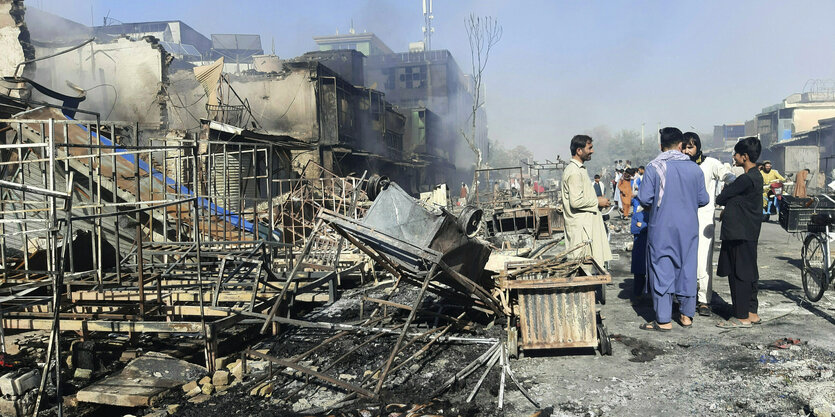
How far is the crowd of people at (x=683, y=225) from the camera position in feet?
18.3

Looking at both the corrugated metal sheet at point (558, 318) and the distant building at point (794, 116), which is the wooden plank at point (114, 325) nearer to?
the corrugated metal sheet at point (558, 318)

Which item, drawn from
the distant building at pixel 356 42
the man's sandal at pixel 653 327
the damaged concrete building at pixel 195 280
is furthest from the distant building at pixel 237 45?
the man's sandal at pixel 653 327

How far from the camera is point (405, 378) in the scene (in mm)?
4672

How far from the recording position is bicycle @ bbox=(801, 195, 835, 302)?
6.36 metres

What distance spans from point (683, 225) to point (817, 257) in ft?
9.39

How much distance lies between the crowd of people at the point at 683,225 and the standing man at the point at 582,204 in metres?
0.01

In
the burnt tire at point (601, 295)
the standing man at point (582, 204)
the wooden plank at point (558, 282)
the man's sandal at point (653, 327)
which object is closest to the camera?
the wooden plank at point (558, 282)

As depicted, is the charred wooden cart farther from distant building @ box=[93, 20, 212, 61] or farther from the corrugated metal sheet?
distant building @ box=[93, 20, 212, 61]

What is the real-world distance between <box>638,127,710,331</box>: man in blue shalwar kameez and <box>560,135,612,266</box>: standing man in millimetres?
601

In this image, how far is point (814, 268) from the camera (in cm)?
667

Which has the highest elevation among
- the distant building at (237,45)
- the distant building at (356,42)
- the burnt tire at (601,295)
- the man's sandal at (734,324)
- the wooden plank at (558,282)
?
the distant building at (356,42)

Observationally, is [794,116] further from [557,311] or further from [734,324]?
[557,311]

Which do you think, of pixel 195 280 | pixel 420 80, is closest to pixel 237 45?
pixel 420 80

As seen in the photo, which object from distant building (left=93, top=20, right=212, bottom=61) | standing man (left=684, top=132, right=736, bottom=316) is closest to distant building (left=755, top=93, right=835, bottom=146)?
standing man (left=684, top=132, right=736, bottom=316)
